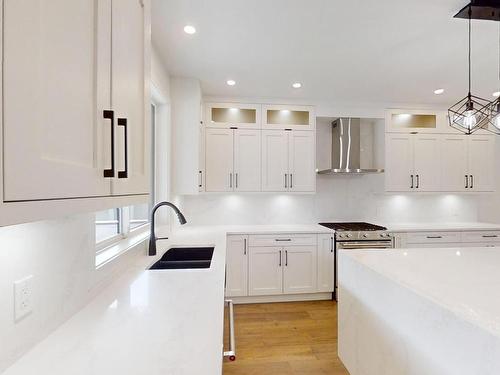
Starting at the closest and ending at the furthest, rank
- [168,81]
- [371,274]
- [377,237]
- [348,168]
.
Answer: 1. [371,274]
2. [168,81]
3. [377,237]
4. [348,168]

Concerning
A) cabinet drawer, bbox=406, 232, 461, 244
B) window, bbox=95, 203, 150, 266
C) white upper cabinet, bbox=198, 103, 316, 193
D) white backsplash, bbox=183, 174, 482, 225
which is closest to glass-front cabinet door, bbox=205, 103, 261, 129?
white upper cabinet, bbox=198, 103, 316, 193

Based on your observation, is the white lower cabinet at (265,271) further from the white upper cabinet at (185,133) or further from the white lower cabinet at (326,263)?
the white upper cabinet at (185,133)

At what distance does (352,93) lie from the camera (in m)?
3.34

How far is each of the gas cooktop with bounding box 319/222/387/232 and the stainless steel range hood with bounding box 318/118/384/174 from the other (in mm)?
742

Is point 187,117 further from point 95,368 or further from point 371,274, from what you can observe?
point 95,368

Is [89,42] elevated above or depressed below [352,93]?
below

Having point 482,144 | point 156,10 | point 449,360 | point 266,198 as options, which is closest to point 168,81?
point 156,10

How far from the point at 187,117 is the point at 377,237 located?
2754 mm

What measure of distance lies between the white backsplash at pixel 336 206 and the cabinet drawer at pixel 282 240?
54cm

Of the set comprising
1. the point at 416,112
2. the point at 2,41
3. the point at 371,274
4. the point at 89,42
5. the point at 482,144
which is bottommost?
the point at 371,274

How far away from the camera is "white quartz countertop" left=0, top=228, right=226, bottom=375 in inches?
28.9

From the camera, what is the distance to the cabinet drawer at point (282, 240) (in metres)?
3.26

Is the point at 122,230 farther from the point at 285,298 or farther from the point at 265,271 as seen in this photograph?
the point at 285,298

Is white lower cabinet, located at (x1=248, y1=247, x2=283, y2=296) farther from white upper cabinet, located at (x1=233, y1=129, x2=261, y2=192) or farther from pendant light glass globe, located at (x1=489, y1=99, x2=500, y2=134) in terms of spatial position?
pendant light glass globe, located at (x1=489, y1=99, x2=500, y2=134)
